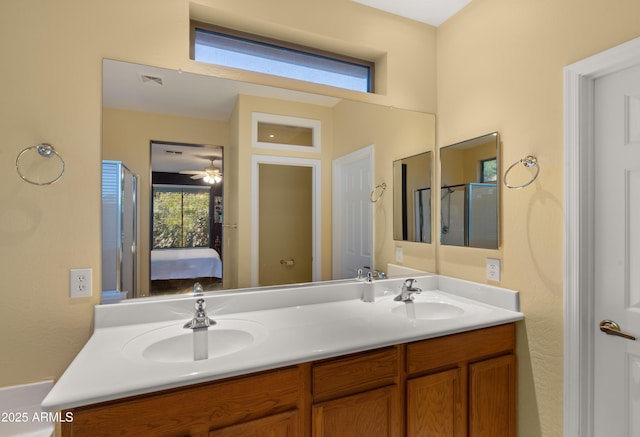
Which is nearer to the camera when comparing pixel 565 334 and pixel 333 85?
pixel 565 334

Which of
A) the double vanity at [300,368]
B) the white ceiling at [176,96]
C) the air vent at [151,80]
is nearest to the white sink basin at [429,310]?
the double vanity at [300,368]

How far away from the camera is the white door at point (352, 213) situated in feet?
6.17

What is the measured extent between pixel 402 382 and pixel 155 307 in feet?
3.63

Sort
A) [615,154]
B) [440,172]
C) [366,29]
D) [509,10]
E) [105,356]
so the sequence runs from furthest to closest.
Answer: [440,172], [366,29], [509,10], [615,154], [105,356]

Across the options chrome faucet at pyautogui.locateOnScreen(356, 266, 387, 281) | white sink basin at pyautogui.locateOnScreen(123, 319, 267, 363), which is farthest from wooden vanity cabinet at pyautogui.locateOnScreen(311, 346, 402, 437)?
chrome faucet at pyautogui.locateOnScreen(356, 266, 387, 281)

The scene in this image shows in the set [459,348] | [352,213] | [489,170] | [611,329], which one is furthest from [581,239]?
[352,213]

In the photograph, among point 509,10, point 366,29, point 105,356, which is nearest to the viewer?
point 105,356

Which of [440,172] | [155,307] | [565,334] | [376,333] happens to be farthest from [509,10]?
[155,307]

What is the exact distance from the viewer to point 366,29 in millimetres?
1901

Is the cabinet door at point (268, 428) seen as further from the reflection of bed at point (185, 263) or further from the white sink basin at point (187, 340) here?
the reflection of bed at point (185, 263)

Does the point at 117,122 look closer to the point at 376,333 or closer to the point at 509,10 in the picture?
the point at 376,333

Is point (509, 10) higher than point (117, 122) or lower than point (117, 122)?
higher

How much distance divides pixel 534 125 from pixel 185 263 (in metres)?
1.78

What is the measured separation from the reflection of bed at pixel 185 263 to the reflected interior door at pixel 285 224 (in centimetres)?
24
